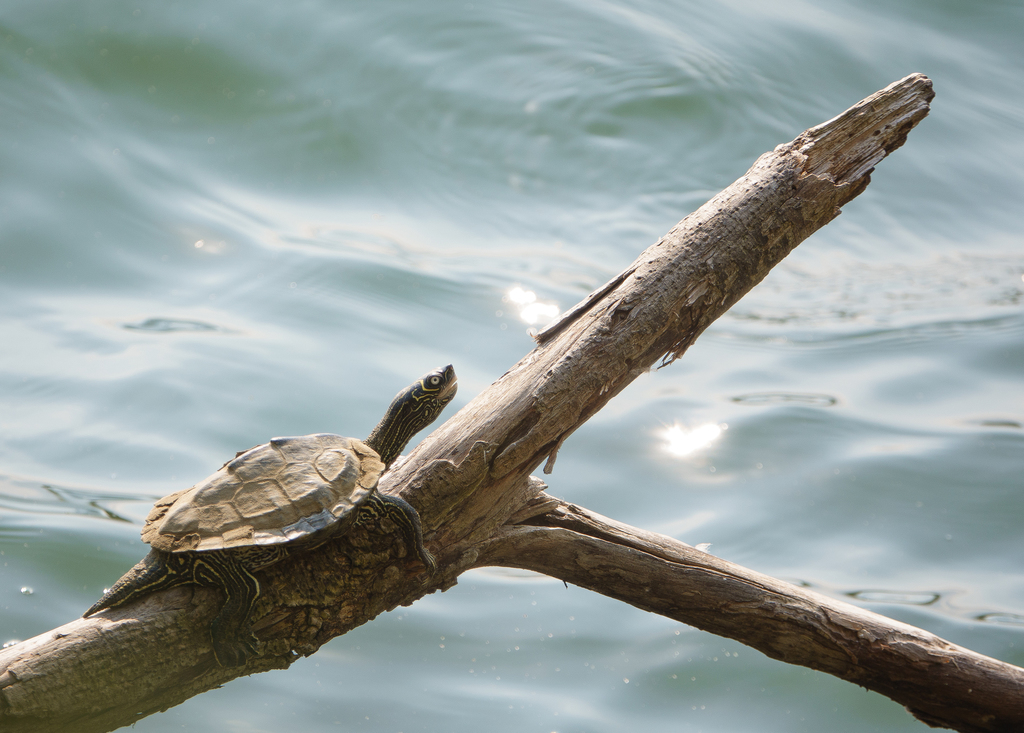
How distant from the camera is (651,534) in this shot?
2.63 meters

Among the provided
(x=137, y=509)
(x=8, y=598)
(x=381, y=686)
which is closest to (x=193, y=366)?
(x=137, y=509)

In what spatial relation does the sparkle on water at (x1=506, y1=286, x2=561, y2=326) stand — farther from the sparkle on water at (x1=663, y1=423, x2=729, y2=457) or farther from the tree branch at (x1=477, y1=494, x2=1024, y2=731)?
the tree branch at (x1=477, y1=494, x2=1024, y2=731)

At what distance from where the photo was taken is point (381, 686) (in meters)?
4.05

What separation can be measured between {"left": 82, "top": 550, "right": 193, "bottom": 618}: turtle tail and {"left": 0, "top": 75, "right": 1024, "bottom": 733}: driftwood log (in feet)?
1.13

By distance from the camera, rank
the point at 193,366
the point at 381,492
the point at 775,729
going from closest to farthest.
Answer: the point at 381,492, the point at 775,729, the point at 193,366

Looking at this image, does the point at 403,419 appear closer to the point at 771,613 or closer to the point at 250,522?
the point at 250,522

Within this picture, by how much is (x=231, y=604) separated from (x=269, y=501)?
0.93 ft

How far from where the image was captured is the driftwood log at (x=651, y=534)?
238 cm

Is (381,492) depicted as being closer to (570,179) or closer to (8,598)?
(8,598)

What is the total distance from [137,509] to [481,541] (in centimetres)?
295

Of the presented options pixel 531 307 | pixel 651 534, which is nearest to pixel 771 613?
pixel 651 534

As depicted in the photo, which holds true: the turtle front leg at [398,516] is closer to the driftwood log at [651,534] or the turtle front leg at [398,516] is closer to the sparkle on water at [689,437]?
the driftwood log at [651,534]

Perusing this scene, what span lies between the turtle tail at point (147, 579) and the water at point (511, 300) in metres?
2.03

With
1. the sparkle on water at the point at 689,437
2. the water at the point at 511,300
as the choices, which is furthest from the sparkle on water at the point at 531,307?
the sparkle on water at the point at 689,437
